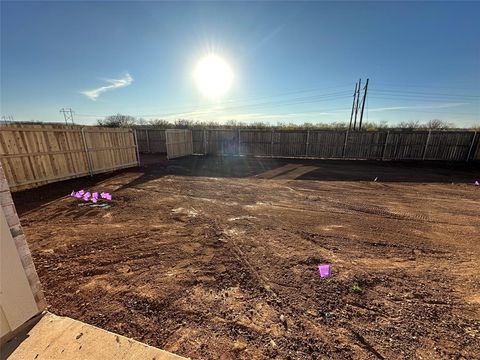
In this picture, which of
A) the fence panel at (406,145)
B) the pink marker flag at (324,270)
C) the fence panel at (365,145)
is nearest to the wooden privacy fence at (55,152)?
the pink marker flag at (324,270)

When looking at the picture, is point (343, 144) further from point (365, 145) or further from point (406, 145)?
point (406, 145)

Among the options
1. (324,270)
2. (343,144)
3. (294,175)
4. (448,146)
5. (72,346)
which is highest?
(343,144)

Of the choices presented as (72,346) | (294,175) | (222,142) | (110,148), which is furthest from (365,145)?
(72,346)

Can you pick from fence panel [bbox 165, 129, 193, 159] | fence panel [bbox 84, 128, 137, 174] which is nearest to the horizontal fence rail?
fence panel [bbox 165, 129, 193, 159]

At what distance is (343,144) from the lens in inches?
559

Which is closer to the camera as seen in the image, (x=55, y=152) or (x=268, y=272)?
(x=268, y=272)

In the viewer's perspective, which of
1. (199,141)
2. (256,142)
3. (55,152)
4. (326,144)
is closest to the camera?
(55,152)

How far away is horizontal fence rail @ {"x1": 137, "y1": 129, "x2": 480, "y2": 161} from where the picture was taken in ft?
43.4

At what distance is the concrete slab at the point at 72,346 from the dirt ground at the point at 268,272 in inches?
10.3

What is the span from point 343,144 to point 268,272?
13295 millimetres

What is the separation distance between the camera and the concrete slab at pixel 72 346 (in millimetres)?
1561

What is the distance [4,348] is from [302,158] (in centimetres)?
1467

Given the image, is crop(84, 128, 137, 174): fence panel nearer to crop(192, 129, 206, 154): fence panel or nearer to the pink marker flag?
crop(192, 129, 206, 154): fence panel

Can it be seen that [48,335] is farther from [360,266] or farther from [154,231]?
[360,266]
